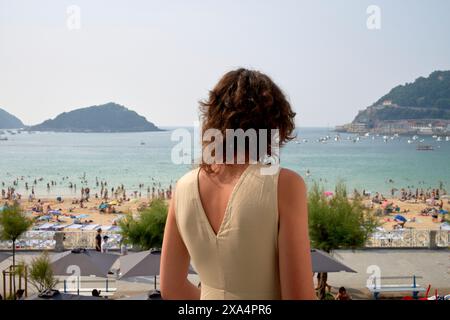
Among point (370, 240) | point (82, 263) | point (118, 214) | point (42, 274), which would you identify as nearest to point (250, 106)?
point (42, 274)

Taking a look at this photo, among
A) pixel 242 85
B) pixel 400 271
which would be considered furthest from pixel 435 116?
pixel 242 85

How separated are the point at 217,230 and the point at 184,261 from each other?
6.4 inches

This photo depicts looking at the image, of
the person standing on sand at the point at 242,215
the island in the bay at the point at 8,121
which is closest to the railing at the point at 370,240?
the person standing on sand at the point at 242,215

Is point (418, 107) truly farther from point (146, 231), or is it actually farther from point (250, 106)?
point (250, 106)

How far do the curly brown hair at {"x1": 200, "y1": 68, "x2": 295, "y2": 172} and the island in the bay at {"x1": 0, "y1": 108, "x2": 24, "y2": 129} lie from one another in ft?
537

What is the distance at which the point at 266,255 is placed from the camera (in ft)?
3.59

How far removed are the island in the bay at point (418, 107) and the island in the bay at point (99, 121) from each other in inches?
2540

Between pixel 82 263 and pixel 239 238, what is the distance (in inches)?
322

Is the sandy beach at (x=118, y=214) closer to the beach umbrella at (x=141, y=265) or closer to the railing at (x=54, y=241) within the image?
the railing at (x=54, y=241)

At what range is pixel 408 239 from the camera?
16031 millimetres

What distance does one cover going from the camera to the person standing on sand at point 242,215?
1062mm

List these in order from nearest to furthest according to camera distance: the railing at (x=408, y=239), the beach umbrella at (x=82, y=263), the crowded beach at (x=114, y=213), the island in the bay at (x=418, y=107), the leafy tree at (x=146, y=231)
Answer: the beach umbrella at (x=82, y=263)
the leafy tree at (x=146, y=231)
the railing at (x=408, y=239)
the crowded beach at (x=114, y=213)
the island in the bay at (x=418, y=107)

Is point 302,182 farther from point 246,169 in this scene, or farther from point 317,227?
point 317,227

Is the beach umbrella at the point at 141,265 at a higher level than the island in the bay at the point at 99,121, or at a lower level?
lower
